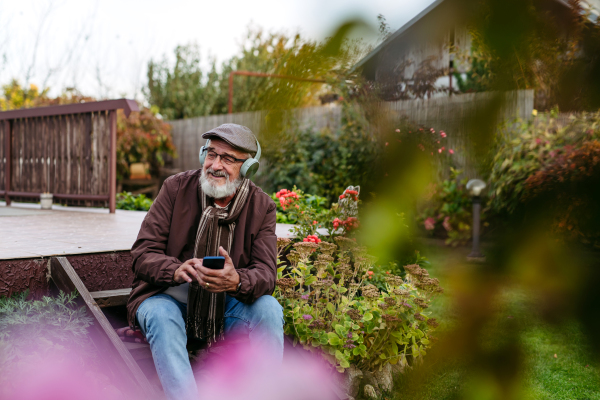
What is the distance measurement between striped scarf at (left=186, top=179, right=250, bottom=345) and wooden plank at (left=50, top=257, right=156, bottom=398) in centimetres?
31

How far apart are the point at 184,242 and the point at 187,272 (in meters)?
0.22

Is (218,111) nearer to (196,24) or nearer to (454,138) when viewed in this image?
(196,24)

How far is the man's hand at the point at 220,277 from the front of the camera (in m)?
1.86

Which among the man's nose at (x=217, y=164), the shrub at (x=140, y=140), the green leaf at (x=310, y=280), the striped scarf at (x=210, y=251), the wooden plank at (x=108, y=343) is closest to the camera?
the wooden plank at (x=108, y=343)

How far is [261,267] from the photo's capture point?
210 centimetres

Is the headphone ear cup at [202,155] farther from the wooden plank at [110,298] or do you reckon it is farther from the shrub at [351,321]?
the wooden plank at [110,298]

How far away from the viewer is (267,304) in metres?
2.06

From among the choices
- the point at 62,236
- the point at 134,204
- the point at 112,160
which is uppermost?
the point at 112,160

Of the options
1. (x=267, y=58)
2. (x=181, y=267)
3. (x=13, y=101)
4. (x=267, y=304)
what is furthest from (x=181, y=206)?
(x=13, y=101)

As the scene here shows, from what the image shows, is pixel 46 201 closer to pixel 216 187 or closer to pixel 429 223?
pixel 216 187

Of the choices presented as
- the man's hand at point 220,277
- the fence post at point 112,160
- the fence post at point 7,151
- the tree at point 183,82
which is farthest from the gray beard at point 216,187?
the fence post at point 7,151

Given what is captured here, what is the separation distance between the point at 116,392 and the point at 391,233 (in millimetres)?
1677

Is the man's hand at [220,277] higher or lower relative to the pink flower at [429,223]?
lower

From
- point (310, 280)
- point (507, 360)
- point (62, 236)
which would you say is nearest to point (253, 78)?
point (507, 360)
